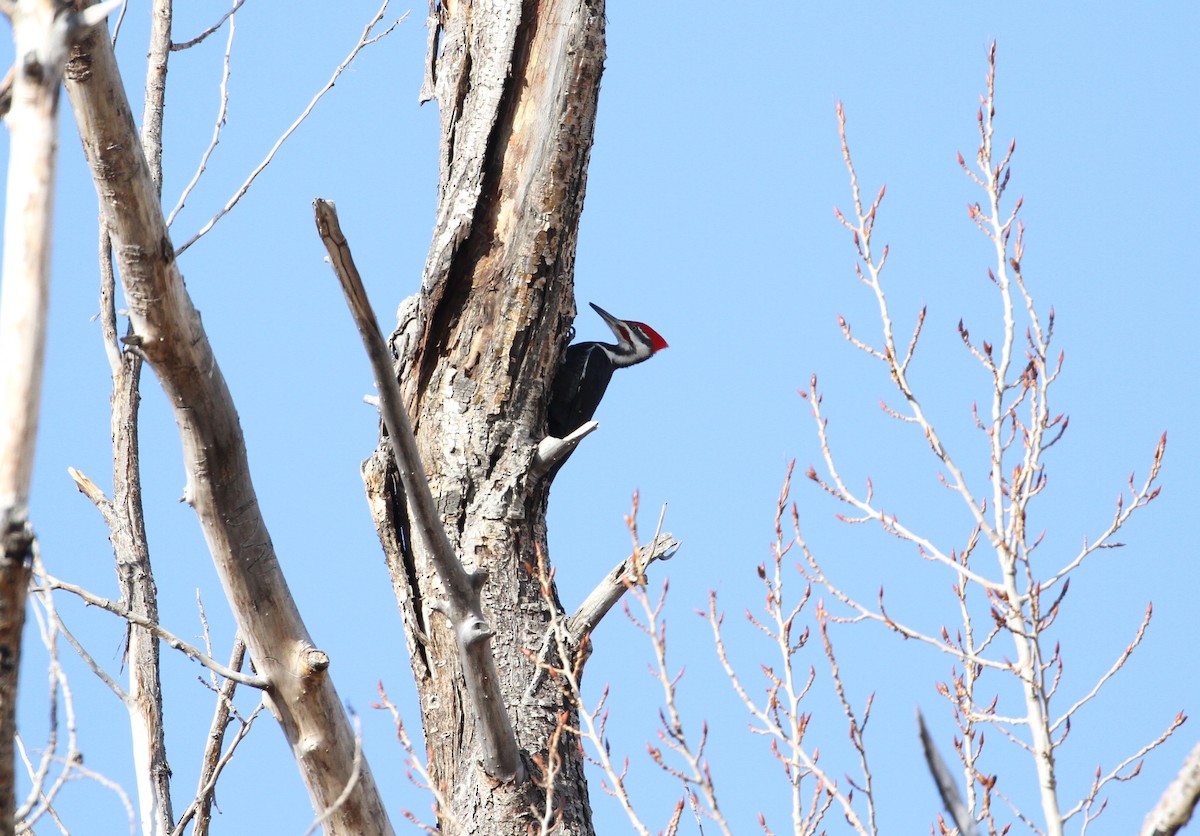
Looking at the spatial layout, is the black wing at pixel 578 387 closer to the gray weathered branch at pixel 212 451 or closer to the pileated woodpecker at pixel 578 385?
the pileated woodpecker at pixel 578 385

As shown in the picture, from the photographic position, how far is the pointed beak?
22.0 ft

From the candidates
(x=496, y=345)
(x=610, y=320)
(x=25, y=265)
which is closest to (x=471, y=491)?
(x=496, y=345)

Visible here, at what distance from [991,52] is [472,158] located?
1568mm

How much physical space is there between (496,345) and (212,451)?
154 cm

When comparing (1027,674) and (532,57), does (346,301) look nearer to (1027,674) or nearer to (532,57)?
(1027,674)

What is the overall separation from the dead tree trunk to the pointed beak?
→ 294cm

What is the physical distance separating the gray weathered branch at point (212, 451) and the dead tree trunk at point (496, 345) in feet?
3.28

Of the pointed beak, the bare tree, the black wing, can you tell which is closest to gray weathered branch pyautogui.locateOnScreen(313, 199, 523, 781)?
the bare tree

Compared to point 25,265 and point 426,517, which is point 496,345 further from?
point 25,265

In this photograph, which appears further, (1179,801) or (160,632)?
(160,632)

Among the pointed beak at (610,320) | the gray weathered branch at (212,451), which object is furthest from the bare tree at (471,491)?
the pointed beak at (610,320)

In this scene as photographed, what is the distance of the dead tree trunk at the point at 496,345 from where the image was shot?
3.29m

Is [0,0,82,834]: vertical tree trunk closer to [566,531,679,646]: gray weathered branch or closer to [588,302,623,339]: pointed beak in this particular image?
[566,531,679,646]: gray weathered branch

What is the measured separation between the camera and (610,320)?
680 cm
